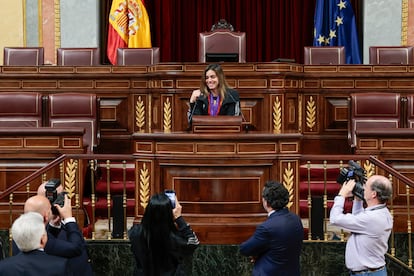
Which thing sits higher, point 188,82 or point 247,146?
point 188,82

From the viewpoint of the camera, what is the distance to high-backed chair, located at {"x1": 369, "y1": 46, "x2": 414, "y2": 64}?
357 inches

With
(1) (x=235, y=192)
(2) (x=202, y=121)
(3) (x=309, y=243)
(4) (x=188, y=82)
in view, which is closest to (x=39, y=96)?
(4) (x=188, y=82)

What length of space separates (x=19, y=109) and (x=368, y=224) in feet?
16.0

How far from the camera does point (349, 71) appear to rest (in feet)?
26.7

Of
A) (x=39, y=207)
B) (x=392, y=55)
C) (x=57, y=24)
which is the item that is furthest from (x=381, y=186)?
(x=57, y=24)

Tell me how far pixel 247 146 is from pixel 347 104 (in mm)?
2764

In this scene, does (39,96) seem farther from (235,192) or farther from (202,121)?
(235,192)

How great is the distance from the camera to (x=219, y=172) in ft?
18.1

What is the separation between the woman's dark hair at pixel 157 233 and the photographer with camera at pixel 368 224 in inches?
38.6

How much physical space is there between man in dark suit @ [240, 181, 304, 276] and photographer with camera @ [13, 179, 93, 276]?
88 cm

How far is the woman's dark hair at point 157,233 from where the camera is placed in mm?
3508

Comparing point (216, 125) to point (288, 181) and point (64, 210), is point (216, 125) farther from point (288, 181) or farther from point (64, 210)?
point (64, 210)

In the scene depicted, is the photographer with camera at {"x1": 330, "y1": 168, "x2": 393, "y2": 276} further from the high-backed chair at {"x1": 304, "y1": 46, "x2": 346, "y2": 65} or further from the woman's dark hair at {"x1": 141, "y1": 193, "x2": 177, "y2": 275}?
the high-backed chair at {"x1": 304, "y1": 46, "x2": 346, "y2": 65}

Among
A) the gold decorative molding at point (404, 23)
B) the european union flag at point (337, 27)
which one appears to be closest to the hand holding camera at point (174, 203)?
the european union flag at point (337, 27)
